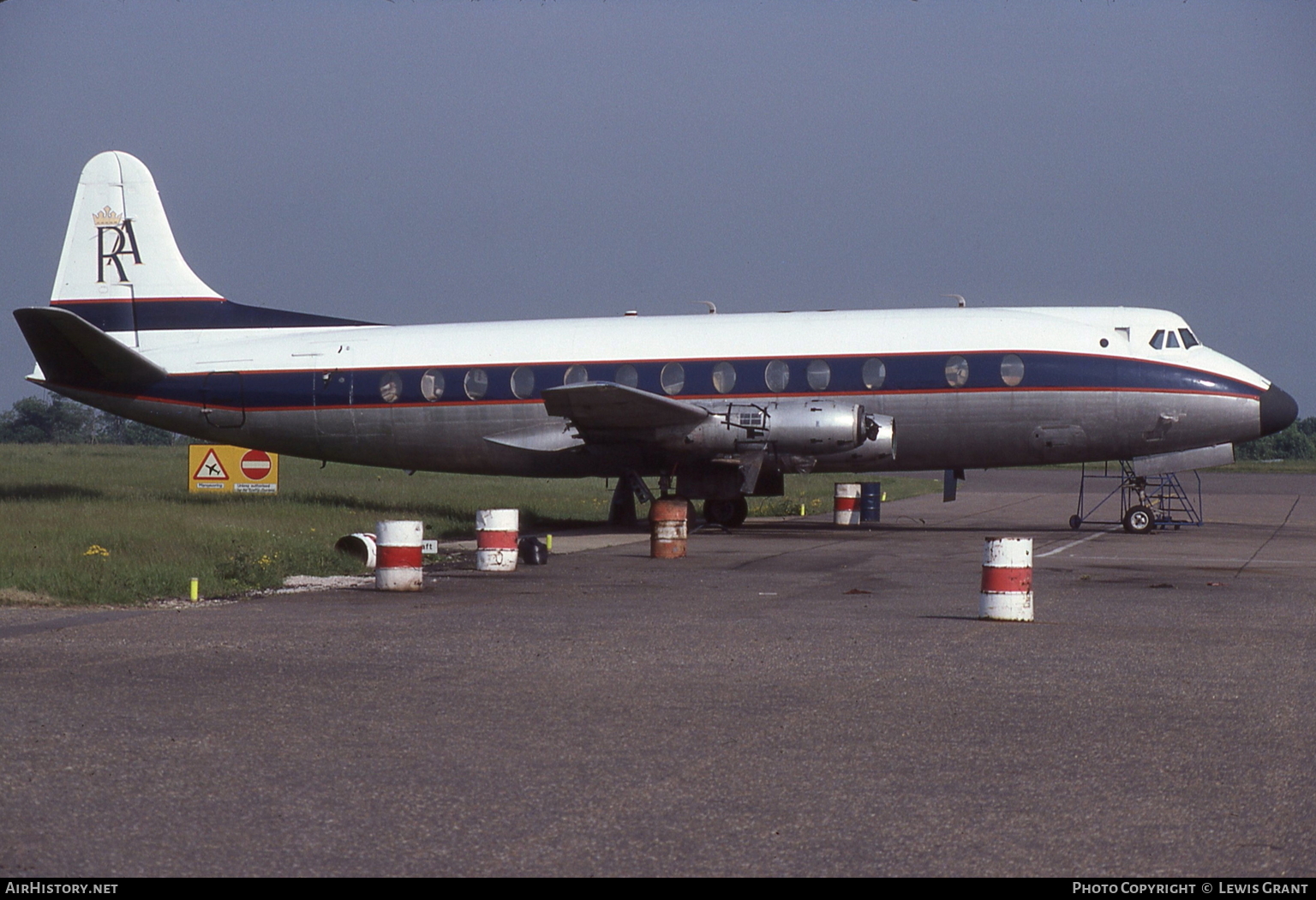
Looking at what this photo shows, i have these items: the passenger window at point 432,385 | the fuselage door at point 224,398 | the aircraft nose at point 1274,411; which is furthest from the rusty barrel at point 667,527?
the aircraft nose at point 1274,411

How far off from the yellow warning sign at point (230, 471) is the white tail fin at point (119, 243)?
4.25 m

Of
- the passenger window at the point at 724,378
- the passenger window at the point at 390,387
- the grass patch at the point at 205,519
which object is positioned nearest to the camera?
the grass patch at the point at 205,519

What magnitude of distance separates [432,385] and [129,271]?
831cm

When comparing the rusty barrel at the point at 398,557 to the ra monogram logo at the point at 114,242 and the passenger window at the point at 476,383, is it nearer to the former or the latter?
the passenger window at the point at 476,383

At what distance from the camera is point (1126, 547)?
78.7 ft

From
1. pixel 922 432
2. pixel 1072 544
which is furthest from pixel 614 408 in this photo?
pixel 1072 544

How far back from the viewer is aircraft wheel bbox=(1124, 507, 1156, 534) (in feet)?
91.9

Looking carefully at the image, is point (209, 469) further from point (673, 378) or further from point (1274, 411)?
point (1274, 411)

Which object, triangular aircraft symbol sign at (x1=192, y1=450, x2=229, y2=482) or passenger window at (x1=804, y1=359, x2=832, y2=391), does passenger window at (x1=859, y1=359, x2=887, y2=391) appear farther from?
triangular aircraft symbol sign at (x1=192, y1=450, x2=229, y2=482)

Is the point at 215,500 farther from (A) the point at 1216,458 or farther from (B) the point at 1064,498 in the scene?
(B) the point at 1064,498

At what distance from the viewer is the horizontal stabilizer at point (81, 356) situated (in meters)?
27.4

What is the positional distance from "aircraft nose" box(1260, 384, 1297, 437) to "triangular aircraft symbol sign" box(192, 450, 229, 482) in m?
23.6

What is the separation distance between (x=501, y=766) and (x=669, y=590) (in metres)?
9.31

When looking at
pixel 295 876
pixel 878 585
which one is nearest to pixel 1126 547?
pixel 878 585
